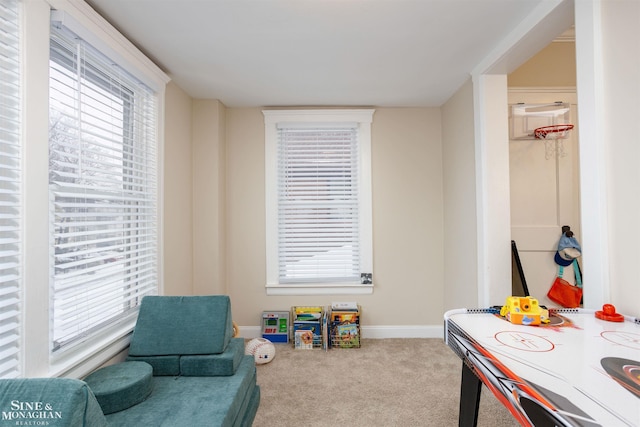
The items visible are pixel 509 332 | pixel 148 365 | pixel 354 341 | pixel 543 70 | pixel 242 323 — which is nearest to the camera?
pixel 509 332

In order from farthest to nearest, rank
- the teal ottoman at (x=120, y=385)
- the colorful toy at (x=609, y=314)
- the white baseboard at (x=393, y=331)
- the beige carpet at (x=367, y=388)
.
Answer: the white baseboard at (x=393, y=331) → the beige carpet at (x=367, y=388) → the teal ottoman at (x=120, y=385) → the colorful toy at (x=609, y=314)

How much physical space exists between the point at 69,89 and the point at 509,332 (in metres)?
2.52

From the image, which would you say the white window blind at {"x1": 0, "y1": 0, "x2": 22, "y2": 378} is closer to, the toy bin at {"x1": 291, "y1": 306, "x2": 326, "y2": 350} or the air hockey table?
the air hockey table

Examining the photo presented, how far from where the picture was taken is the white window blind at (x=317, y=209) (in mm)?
3514

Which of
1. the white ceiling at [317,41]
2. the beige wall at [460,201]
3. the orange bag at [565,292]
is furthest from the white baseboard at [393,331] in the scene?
the white ceiling at [317,41]

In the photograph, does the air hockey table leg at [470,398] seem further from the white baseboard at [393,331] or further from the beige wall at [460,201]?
the white baseboard at [393,331]

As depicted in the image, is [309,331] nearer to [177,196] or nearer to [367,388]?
[367,388]

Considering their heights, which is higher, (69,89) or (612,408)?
(69,89)

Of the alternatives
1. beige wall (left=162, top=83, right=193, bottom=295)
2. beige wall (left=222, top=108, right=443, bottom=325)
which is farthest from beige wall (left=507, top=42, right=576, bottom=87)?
beige wall (left=162, top=83, right=193, bottom=295)

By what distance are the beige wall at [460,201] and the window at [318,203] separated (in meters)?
0.84

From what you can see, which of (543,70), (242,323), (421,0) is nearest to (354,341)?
(242,323)

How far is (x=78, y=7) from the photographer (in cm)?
168

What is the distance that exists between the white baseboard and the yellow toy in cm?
217

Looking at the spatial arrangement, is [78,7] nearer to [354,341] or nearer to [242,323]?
[242,323]
